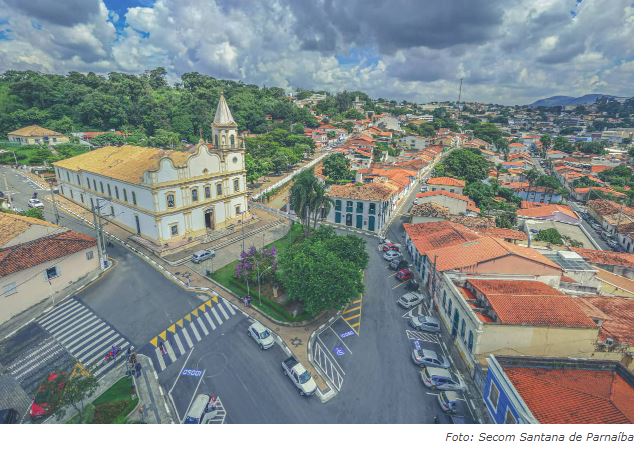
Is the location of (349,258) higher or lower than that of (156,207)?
lower

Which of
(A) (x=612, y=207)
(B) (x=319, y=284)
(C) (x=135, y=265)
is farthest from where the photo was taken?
(A) (x=612, y=207)

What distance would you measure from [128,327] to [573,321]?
1205 inches

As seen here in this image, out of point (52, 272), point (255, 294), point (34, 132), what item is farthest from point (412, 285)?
point (34, 132)

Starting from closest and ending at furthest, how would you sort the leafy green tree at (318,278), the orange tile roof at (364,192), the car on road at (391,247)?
the leafy green tree at (318,278) → the car on road at (391,247) → the orange tile roof at (364,192)

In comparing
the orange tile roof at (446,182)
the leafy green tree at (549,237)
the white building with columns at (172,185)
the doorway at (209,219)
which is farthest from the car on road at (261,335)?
the orange tile roof at (446,182)

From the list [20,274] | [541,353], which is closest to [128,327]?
[20,274]

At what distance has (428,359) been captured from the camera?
2372 cm

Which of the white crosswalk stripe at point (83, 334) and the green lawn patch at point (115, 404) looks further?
the white crosswalk stripe at point (83, 334)

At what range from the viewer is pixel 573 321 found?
2138cm

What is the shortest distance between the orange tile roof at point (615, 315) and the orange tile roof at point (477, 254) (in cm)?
346

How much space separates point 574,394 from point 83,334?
30.9 metres

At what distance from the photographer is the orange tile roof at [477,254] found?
27344 mm

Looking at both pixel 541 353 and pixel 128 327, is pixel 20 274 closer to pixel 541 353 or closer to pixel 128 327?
pixel 128 327

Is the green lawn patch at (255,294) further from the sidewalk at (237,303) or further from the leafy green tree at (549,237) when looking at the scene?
the leafy green tree at (549,237)
